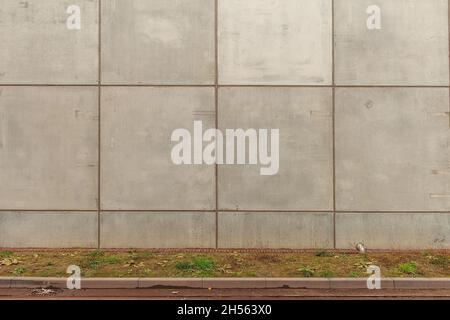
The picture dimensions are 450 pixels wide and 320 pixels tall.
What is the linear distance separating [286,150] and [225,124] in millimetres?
1416

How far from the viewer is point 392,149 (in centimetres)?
998

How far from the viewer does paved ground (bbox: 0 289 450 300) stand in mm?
7219

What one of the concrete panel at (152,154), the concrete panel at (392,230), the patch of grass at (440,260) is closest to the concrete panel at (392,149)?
the concrete panel at (392,230)

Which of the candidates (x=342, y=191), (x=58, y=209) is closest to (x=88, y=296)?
(x=58, y=209)

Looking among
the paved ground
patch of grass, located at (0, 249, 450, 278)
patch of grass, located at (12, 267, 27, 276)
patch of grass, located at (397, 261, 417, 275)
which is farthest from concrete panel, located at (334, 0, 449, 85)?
patch of grass, located at (12, 267, 27, 276)

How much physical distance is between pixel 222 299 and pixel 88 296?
208 cm

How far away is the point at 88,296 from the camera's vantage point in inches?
285

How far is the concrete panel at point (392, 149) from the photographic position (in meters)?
9.96

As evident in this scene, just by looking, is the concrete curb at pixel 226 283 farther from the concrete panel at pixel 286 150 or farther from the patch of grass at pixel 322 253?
the concrete panel at pixel 286 150

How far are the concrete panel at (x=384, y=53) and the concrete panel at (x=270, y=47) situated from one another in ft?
1.09

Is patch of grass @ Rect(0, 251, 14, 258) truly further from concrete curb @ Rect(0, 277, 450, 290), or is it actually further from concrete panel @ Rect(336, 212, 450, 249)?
concrete panel @ Rect(336, 212, 450, 249)

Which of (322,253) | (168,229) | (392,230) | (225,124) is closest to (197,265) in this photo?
(168,229)

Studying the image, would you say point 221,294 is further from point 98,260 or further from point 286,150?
point 286,150

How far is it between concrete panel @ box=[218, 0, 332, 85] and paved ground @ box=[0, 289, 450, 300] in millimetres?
4558
